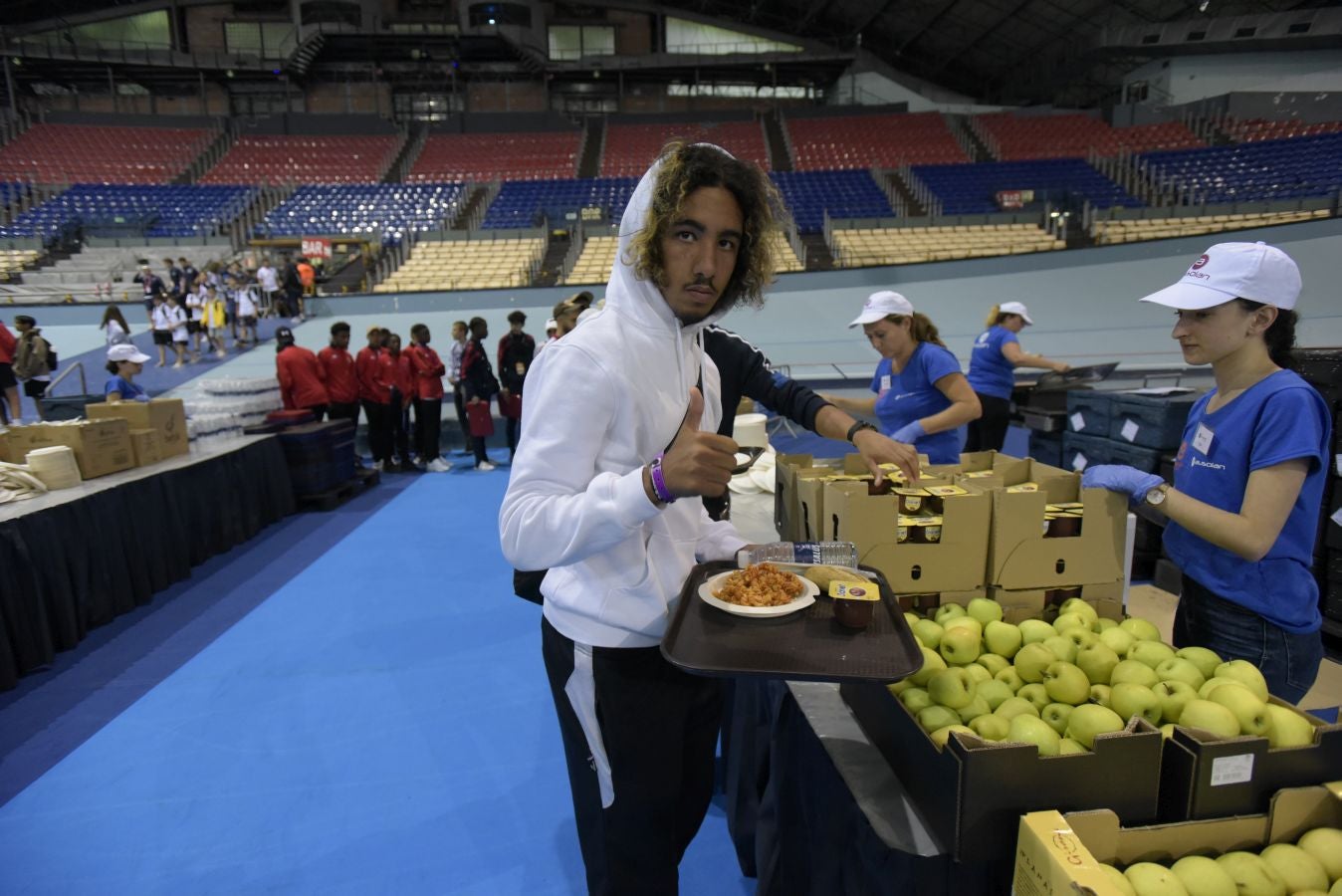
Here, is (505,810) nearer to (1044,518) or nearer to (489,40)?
(1044,518)

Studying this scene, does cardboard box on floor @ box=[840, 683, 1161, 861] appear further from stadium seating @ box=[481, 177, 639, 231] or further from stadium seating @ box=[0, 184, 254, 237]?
stadium seating @ box=[0, 184, 254, 237]

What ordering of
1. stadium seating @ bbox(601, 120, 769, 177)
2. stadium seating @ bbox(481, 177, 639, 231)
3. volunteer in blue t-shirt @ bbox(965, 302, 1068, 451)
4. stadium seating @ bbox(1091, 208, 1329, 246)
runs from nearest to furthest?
volunteer in blue t-shirt @ bbox(965, 302, 1068, 451), stadium seating @ bbox(1091, 208, 1329, 246), stadium seating @ bbox(481, 177, 639, 231), stadium seating @ bbox(601, 120, 769, 177)

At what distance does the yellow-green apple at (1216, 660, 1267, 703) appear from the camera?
4.28 ft

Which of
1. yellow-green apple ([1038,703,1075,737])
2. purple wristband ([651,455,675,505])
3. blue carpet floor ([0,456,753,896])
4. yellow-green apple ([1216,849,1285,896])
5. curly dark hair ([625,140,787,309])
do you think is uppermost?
curly dark hair ([625,140,787,309])

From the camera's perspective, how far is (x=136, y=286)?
612 inches

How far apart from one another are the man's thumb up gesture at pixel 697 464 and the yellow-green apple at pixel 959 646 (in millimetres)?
781

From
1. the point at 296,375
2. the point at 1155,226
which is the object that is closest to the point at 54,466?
the point at 296,375

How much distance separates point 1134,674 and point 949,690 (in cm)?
37

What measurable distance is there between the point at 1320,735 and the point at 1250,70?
28935mm

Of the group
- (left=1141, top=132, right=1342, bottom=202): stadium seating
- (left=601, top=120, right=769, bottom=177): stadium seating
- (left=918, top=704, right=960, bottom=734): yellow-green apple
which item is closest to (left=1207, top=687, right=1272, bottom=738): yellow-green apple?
(left=918, top=704, right=960, bottom=734): yellow-green apple

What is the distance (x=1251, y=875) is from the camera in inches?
39.6

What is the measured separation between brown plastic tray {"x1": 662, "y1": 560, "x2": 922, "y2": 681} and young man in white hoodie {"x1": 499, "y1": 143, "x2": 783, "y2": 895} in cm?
8

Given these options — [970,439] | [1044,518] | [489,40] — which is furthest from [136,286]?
[1044,518]

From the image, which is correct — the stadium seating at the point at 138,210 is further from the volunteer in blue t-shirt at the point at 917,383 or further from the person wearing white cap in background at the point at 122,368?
the volunteer in blue t-shirt at the point at 917,383
